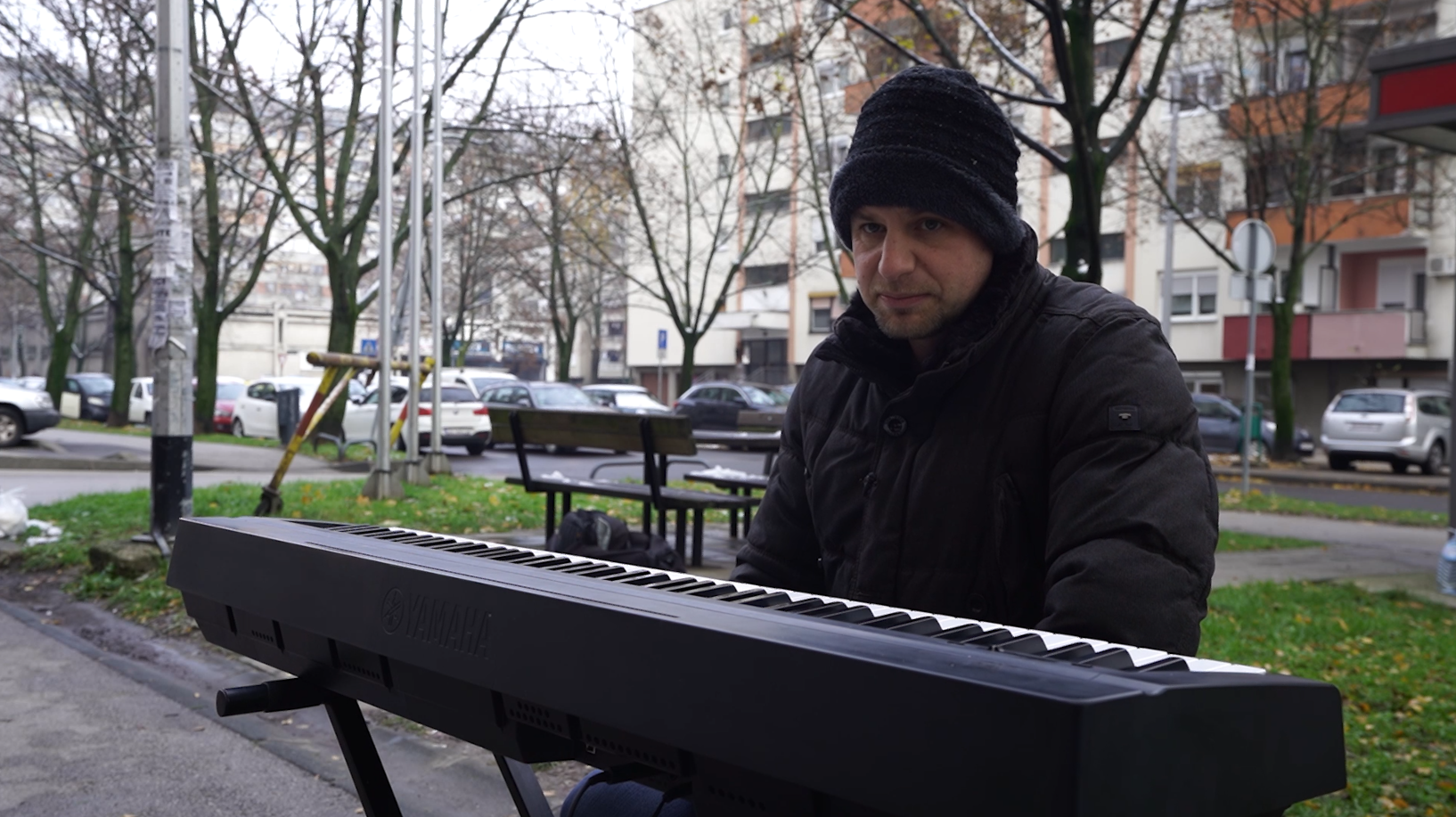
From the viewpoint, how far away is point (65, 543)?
32.3 ft

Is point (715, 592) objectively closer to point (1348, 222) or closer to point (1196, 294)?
point (1348, 222)

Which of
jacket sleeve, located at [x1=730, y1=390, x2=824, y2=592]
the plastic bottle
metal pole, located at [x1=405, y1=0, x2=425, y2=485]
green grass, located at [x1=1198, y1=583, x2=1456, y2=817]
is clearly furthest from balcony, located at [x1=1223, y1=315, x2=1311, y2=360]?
jacket sleeve, located at [x1=730, y1=390, x2=824, y2=592]

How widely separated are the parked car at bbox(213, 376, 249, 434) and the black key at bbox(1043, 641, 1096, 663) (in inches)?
1301

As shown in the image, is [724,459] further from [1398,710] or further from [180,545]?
[180,545]

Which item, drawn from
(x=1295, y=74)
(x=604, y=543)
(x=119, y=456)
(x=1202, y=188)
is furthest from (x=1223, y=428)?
(x=604, y=543)

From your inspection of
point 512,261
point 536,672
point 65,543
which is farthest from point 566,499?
point 512,261

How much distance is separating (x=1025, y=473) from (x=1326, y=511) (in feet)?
53.2

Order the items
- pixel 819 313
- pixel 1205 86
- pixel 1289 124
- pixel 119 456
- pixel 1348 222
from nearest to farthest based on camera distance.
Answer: pixel 119 456
pixel 1205 86
pixel 1289 124
pixel 1348 222
pixel 819 313

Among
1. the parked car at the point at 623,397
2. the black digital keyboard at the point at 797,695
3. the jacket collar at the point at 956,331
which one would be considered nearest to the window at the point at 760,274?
the parked car at the point at 623,397

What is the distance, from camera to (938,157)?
1.91 meters

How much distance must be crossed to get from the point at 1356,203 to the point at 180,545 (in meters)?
38.8

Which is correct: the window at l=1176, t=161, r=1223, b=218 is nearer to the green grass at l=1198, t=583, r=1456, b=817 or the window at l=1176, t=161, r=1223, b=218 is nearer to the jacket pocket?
the green grass at l=1198, t=583, r=1456, b=817

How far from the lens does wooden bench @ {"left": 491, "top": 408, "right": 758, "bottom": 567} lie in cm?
864

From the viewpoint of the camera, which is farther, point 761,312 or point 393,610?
point 761,312
